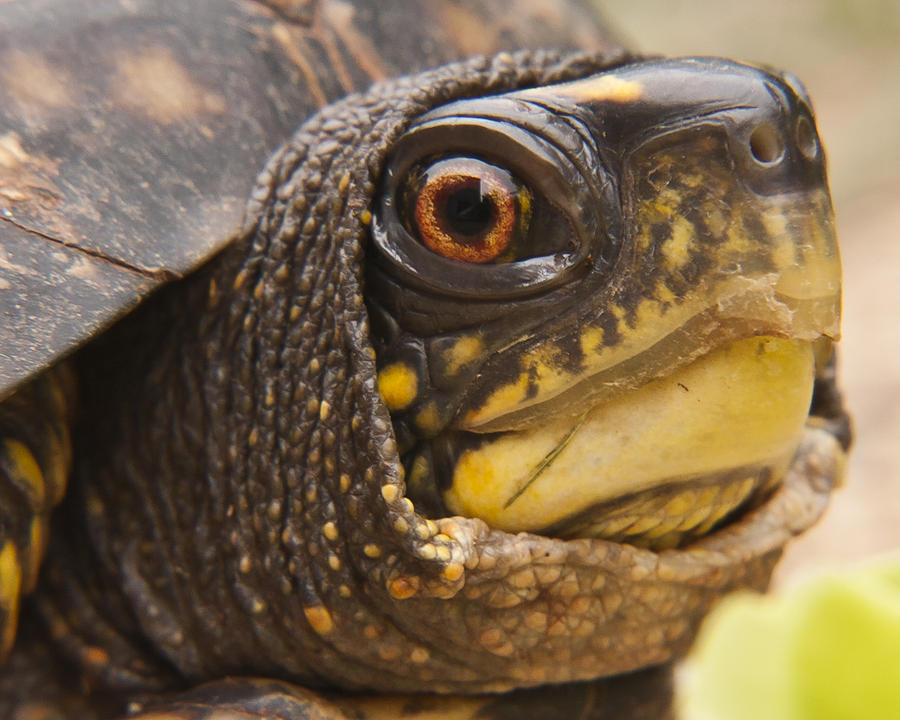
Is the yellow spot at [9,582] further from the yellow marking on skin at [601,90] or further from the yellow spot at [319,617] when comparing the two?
the yellow marking on skin at [601,90]

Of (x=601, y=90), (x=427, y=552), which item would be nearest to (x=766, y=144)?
(x=601, y=90)

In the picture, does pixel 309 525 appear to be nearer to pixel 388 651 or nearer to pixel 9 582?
pixel 388 651

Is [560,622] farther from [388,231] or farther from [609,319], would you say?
[388,231]

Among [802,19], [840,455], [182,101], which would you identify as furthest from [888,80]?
[182,101]

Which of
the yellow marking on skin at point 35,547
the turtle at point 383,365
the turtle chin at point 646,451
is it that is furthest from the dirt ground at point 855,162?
the yellow marking on skin at point 35,547

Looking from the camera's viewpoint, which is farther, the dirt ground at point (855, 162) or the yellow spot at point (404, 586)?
the dirt ground at point (855, 162)

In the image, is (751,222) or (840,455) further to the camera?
(840,455)
